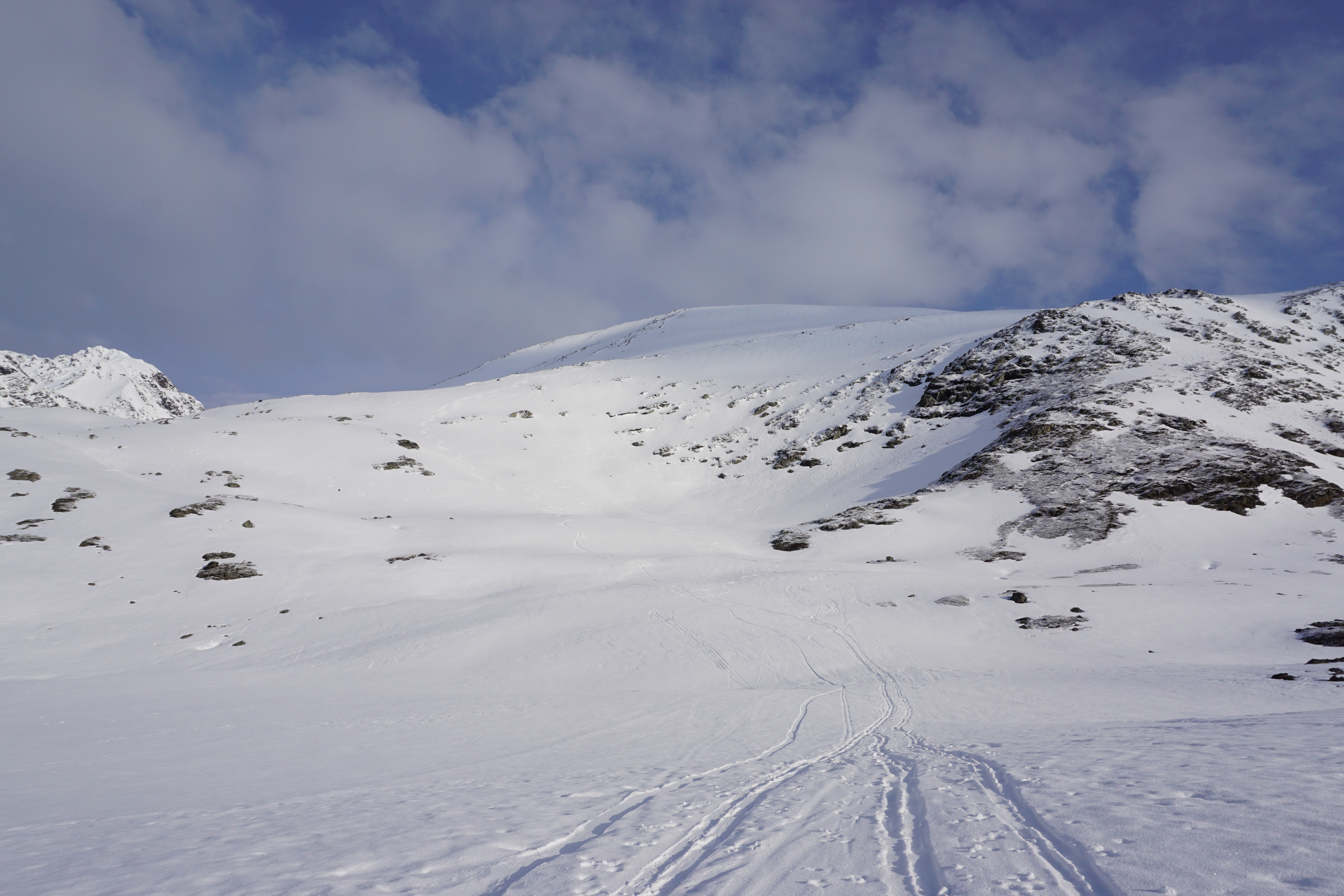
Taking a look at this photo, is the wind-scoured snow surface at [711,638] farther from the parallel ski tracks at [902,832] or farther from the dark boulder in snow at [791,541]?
the dark boulder in snow at [791,541]

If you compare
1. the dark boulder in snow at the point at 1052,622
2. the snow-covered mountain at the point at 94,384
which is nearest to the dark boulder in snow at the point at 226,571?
the dark boulder in snow at the point at 1052,622

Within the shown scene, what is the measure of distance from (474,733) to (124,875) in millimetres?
7339

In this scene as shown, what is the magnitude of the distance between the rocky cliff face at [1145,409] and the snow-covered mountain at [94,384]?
681 feet

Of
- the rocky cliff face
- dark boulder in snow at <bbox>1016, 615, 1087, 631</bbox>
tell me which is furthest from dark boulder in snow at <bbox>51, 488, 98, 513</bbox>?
dark boulder in snow at <bbox>1016, 615, 1087, 631</bbox>

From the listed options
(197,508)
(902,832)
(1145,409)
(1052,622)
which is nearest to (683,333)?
(1145,409)

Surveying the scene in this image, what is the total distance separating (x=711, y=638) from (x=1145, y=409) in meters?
45.2

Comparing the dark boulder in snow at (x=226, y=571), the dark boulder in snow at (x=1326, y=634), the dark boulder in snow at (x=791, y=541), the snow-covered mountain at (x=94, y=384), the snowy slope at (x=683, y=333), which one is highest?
the snow-covered mountain at (x=94, y=384)

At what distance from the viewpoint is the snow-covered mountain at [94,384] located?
533 feet

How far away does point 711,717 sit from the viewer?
1302cm

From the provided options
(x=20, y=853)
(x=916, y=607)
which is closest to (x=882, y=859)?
(x=20, y=853)

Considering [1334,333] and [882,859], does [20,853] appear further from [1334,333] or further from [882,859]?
[1334,333]

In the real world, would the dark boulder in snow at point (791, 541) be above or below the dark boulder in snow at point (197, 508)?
below

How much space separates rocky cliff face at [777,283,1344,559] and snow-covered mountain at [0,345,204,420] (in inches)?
8175

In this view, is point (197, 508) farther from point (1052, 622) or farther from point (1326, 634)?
point (1326, 634)
